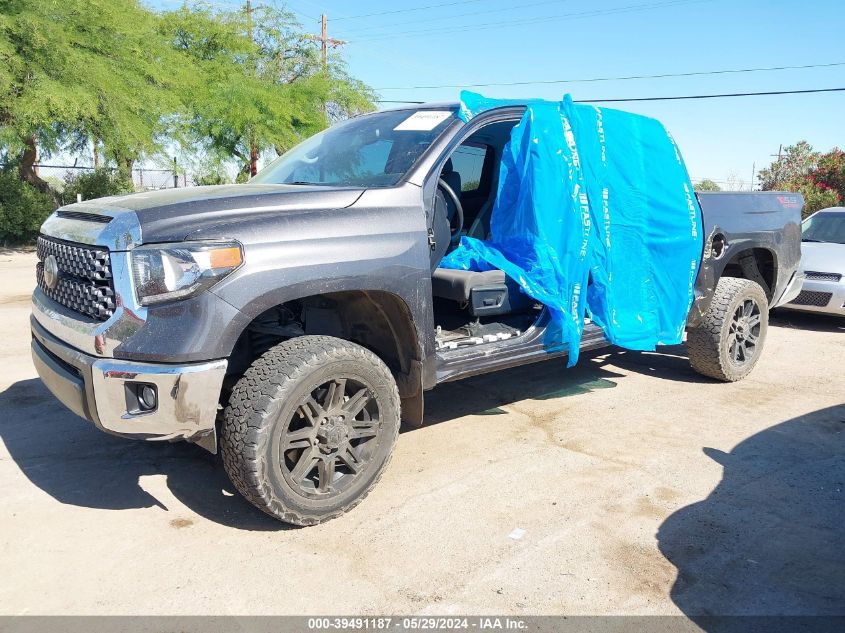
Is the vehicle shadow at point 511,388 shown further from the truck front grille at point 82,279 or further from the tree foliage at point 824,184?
the tree foliage at point 824,184

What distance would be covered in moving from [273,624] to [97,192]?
20.9m

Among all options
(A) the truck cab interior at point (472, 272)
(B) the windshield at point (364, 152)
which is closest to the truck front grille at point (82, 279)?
(B) the windshield at point (364, 152)

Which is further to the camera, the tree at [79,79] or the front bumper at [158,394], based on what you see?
the tree at [79,79]

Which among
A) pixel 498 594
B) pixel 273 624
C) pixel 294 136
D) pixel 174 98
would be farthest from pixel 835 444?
pixel 294 136

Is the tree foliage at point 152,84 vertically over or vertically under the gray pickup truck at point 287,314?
over

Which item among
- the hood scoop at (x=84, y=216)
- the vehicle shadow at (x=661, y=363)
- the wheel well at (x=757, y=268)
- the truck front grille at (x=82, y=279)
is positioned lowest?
the vehicle shadow at (x=661, y=363)

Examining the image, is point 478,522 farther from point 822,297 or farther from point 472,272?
point 822,297

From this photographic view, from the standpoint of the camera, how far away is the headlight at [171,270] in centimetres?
279

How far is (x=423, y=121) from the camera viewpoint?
4.12 m

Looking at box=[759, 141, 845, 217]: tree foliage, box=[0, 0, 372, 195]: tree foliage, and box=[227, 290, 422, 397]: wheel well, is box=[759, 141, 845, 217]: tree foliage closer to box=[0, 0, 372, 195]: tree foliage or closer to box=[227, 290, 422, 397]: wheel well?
box=[0, 0, 372, 195]: tree foliage

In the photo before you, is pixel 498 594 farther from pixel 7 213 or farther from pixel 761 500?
pixel 7 213

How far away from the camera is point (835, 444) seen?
449 centimetres

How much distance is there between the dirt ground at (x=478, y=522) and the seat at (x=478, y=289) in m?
0.88

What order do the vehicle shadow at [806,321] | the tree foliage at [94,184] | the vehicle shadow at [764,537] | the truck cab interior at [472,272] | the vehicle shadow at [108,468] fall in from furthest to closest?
the tree foliage at [94,184] → the vehicle shadow at [806,321] → the truck cab interior at [472,272] → the vehicle shadow at [108,468] → the vehicle shadow at [764,537]
